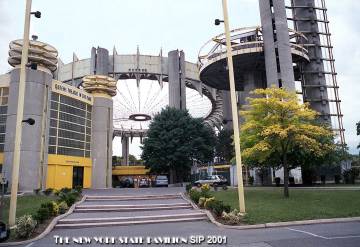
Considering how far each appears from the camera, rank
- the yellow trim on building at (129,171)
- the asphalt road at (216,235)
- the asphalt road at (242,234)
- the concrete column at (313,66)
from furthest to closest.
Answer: the yellow trim on building at (129,171) → the concrete column at (313,66) → the asphalt road at (216,235) → the asphalt road at (242,234)

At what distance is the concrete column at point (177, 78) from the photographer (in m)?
78.1

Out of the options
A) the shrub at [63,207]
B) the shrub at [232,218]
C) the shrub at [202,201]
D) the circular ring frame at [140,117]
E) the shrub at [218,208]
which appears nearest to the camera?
the shrub at [232,218]

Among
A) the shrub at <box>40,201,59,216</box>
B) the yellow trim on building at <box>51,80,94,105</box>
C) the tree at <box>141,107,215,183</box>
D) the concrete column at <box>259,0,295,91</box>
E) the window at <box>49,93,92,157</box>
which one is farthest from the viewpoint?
the concrete column at <box>259,0,295,91</box>

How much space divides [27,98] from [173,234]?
2862 cm

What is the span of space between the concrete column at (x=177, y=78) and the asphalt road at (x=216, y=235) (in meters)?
63.0

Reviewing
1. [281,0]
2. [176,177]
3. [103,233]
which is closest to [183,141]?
[176,177]

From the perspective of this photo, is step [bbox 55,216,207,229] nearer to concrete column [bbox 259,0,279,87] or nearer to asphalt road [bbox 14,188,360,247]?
asphalt road [bbox 14,188,360,247]

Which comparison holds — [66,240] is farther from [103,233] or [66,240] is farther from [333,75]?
[333,75]

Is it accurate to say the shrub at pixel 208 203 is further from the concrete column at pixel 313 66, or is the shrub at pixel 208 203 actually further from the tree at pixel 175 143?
the concrete column at pixel 313 66

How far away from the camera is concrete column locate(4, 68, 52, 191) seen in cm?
3478

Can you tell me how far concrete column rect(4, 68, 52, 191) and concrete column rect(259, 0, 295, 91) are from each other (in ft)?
118

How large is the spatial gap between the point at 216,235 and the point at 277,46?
49.1 m

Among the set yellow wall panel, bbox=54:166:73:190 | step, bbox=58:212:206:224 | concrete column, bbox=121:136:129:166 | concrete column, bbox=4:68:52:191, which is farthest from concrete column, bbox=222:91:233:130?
step, bbox=58:212:206:224

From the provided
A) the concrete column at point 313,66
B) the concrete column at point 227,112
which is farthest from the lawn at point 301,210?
the concrete column at point 227,112
